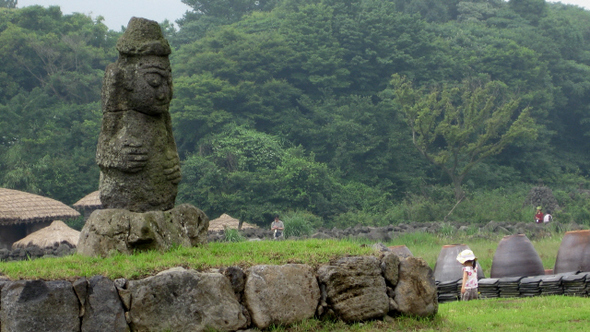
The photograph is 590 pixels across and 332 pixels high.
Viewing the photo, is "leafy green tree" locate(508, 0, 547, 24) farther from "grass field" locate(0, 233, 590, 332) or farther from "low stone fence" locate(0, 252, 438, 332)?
"low stone fence" locate(0, 252, 438, 332)

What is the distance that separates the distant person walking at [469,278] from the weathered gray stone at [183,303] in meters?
4.91

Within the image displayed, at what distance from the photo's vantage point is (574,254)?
477 inches

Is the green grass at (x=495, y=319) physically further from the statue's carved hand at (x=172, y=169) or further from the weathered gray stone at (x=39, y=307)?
the statue's carved hand at (x=172, y=169)

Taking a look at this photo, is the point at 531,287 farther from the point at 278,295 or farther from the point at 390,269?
the point at 278,295

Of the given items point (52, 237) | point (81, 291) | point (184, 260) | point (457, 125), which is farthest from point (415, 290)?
point (457, 125)

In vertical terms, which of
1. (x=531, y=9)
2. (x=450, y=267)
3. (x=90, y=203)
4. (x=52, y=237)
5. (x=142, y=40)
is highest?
(x=531, y=9)

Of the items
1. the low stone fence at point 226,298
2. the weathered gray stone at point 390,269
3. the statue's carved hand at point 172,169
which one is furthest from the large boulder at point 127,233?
the weathered gray stone at point 390,269

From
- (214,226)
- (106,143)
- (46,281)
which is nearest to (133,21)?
(106,143)

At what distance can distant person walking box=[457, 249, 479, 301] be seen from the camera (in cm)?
1049

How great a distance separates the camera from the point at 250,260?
7027 millimetres

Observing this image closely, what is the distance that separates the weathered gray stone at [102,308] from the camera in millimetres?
6074

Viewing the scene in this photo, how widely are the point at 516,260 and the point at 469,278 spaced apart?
235cm

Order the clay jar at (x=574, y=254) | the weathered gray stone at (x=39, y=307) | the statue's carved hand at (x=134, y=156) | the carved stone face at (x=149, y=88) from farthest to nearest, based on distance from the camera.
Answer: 1. the clay jar at (x=574, y=254)
2. the carved stone face at (x=149, y=88)
3. the statue's carved hand at (x=134, y=156)
4. the weathered gray stone at (x=39, y=307)

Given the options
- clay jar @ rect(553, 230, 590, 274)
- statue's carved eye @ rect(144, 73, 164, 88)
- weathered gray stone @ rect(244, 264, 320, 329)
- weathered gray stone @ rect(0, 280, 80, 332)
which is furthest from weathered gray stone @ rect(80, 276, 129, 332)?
clay jar @ rect(553, 230, 590, 274)
